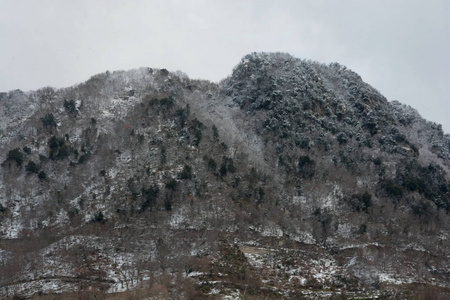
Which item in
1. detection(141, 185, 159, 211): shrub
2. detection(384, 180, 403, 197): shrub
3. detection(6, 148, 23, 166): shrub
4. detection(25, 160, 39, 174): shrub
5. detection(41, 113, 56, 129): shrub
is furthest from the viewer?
detection(41, 113, 56, 129): shrub

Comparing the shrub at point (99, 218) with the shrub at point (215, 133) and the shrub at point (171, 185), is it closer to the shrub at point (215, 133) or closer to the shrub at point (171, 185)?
the shrub at point (171, 185)

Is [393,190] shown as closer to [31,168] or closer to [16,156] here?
[31,168]

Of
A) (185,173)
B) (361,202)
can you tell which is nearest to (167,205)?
(185,173)

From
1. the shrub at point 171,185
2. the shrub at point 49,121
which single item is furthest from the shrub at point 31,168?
the shrub at point 171,185

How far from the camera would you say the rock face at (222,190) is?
46875 mm

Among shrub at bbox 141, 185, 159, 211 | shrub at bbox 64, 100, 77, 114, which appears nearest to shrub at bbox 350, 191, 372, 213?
shrub at bbox 141, 185, 159, 211

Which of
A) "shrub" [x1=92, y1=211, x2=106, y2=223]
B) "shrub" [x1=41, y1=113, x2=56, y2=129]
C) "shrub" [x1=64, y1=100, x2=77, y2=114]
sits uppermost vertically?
"shrub" [x1=64, y1=100, x2=77, y2=114]

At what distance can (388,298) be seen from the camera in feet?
143

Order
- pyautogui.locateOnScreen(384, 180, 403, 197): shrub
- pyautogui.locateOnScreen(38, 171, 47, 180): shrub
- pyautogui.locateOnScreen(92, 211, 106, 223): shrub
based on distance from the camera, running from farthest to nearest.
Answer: pyautogui.locateOnScreen(384, 180, 403, 197): shrub
pyautogui.locateOnScreen(38, 171, 47, 180): shrub
pyautogui.locateOnScreen(92, 211, 106, 223): shrub

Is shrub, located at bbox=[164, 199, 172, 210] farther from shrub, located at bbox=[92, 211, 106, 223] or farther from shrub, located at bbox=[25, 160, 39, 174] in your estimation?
shrub, located at bbox=[25, 160, 39, 174]

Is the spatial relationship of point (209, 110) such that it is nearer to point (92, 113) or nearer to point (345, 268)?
point (92, 113)

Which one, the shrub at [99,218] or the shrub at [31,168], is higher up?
the shrub at [31,168]

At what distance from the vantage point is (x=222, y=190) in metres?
61.2

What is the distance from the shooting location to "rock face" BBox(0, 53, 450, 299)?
154ft
